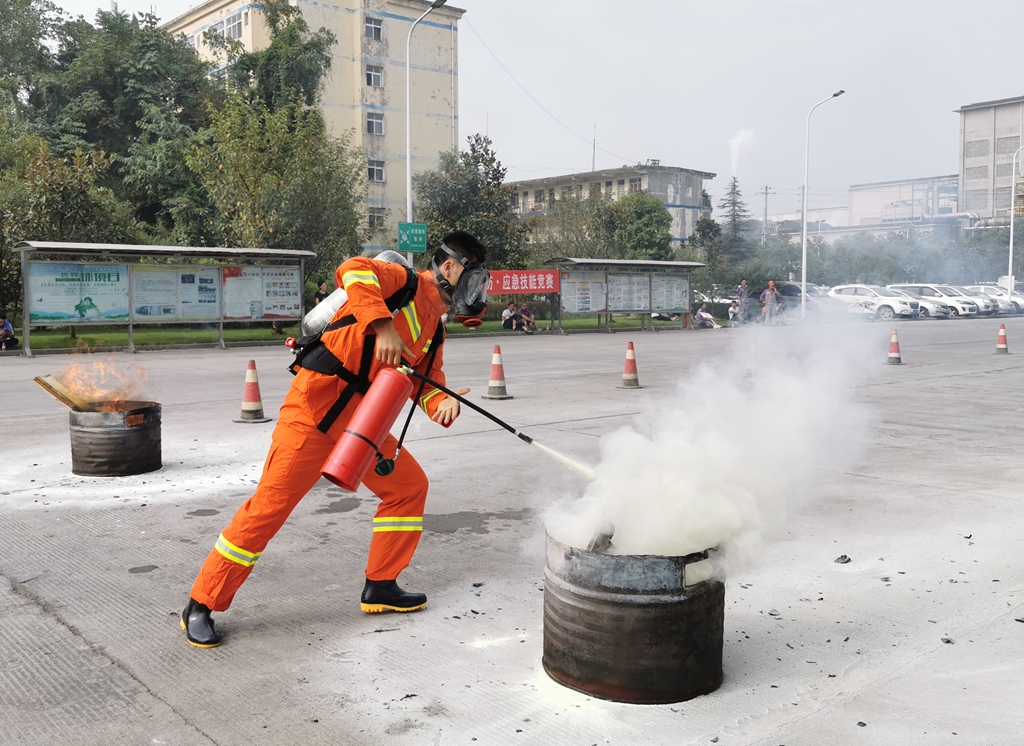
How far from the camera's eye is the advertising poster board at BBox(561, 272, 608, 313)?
29.0 meters

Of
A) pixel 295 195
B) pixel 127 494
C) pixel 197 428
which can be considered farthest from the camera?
pixel 295 195

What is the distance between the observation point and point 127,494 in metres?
6.28

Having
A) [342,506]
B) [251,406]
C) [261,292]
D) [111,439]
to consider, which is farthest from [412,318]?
[261,292]

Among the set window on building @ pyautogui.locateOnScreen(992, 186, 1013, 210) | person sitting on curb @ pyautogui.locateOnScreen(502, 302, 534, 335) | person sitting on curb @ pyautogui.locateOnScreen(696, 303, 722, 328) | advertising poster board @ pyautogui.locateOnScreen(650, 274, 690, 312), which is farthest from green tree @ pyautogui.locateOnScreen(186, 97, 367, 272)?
window on building @ pyautogui.locateOnScreen(992, 186, 1013, 210)

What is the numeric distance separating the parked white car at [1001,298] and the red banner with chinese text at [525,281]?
24.3 metres

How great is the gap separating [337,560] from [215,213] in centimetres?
2823

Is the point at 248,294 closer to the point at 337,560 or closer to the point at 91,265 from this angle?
the point at 91,265

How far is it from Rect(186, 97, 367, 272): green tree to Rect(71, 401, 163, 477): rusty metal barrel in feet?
64.1

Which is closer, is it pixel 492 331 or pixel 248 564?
pixel 248 564

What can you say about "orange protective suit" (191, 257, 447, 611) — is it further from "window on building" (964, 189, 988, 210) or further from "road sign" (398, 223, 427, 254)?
"window on building" (964, 189, 988, 210)

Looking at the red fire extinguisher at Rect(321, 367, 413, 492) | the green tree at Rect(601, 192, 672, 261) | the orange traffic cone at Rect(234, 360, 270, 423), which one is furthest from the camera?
the green tree at Rect(601, 192, 672, 261)

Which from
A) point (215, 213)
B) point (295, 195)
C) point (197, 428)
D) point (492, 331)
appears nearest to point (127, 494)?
point (197, 428)

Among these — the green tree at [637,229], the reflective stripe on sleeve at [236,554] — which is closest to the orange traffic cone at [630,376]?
the reflective stripe on sleeve at [236,554]

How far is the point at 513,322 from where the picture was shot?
2930 cm
